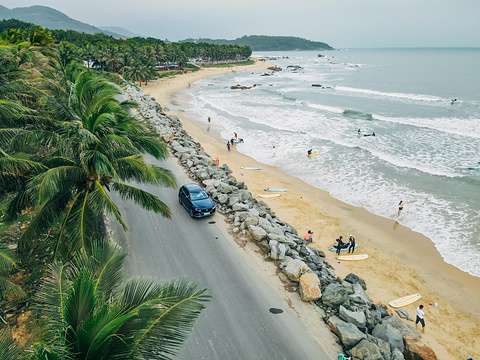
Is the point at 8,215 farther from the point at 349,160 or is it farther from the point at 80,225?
the point at 349,160

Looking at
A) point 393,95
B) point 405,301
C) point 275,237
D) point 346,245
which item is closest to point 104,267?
point 275,237

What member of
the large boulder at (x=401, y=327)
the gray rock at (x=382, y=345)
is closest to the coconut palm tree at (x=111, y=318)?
the gray rock at (x=382, y=345)

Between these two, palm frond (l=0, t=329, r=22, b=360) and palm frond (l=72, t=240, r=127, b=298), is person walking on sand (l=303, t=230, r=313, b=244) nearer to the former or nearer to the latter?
palm frond (l=72, t=240, r=127, b=298)

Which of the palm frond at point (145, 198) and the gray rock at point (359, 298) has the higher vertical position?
the palm frond at point (145, 198)

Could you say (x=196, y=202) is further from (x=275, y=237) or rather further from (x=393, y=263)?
(x=393, y=263)

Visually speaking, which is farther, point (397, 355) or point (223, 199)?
point (223, 199)

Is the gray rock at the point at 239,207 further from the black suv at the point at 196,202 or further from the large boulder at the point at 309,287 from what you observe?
the large boulder at the point at 309,287

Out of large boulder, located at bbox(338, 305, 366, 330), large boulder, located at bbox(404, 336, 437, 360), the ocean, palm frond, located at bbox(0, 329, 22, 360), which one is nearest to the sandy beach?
the ocean

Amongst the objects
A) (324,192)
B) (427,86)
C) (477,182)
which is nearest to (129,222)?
(324,192)
